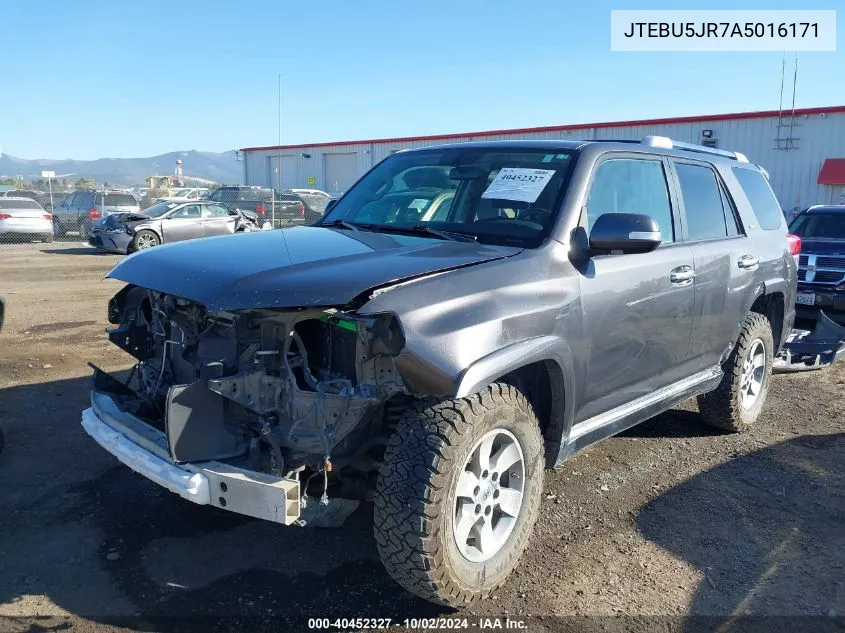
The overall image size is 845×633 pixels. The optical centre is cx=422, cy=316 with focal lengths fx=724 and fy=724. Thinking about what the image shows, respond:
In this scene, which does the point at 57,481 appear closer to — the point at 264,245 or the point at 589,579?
the point at 264,245

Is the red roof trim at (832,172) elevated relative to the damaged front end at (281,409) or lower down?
elevated

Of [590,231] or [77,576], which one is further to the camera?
[590,231]

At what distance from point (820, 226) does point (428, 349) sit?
31.3 feet

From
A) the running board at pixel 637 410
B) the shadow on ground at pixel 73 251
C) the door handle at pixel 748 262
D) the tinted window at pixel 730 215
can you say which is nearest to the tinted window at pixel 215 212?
the shadow on ground at pixel 73 251

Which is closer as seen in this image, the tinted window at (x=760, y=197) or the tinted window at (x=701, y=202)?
the tinted window at (x=701, y=202)

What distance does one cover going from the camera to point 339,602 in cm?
314

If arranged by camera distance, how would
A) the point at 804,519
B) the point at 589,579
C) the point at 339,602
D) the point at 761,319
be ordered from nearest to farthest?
1. the point at 339,602
2. the point at 589,579
3. the point at 804,519
4. the point at 761,319

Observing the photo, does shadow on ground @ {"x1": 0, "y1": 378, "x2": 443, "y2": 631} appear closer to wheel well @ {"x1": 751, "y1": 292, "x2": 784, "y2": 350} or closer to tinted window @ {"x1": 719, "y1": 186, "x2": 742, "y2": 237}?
tinted window @ {"x1": 719, "y1": 186, "x2": 742, "y2": 237}

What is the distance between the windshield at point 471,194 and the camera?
3662mm

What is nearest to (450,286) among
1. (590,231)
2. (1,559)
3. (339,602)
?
(590,231)

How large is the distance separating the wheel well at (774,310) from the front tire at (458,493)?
123 inches

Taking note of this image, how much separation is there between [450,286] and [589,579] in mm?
1561

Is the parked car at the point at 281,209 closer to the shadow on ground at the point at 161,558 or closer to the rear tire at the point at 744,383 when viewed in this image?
the rear tire at the point at 744,383

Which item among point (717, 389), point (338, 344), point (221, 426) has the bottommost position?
point (717, 389)
